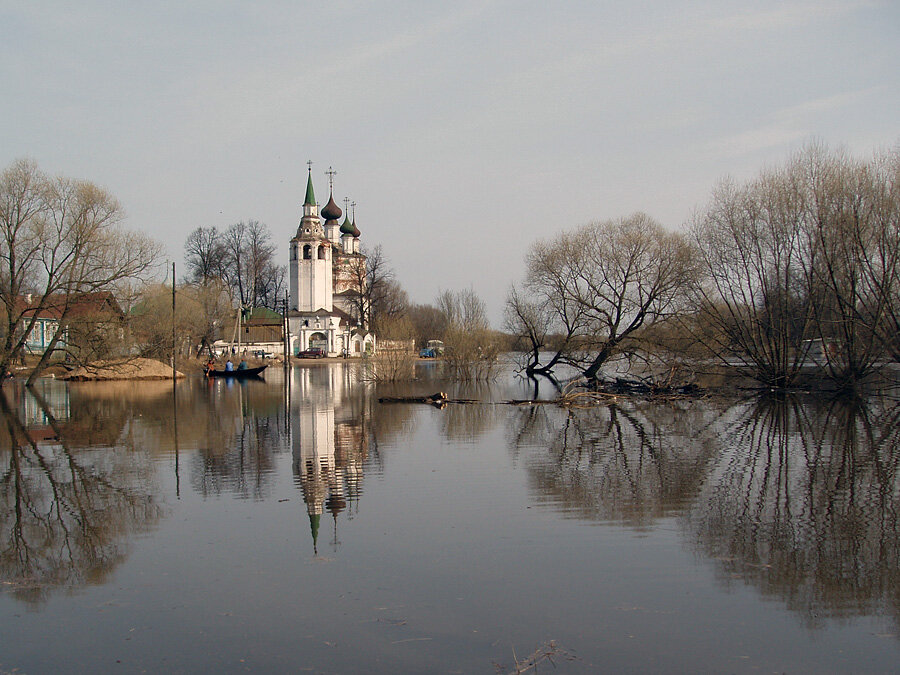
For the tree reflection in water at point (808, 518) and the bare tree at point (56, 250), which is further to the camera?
the bare tree at point (56, 250)

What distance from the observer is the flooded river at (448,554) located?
5.41 metres

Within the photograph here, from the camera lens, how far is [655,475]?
11.9 metres

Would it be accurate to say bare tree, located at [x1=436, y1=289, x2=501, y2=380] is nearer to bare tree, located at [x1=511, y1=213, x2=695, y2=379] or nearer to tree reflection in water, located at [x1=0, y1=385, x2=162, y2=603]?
bare tree, located at [x1=511, y1=213, x2=695, y2=379]

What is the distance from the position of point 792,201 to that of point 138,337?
116ft

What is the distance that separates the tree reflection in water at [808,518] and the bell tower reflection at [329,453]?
4.49 metres

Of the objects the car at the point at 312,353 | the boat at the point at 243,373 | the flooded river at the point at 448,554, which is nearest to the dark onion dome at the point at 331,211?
the car at the point at 312,353

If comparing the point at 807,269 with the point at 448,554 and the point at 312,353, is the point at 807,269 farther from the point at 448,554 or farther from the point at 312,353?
the point at 312,353

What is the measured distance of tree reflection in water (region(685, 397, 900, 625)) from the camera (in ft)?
21.7

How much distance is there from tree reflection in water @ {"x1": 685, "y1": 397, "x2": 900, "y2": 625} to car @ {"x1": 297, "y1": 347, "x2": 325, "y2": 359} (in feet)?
208

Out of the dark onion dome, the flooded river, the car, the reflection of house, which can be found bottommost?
the flooded river

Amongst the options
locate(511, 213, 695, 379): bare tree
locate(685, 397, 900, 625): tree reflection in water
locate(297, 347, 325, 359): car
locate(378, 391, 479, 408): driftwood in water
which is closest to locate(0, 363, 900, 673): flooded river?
locate(685, 397, 900, 625): tree reflection in water

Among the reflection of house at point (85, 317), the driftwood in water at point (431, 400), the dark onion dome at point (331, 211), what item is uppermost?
the dark onion dome at point (331, 211)

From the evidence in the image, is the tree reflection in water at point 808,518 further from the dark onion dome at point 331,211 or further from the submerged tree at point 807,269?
the dark onion dome at point 331,211

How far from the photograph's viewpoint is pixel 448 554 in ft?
25.2
